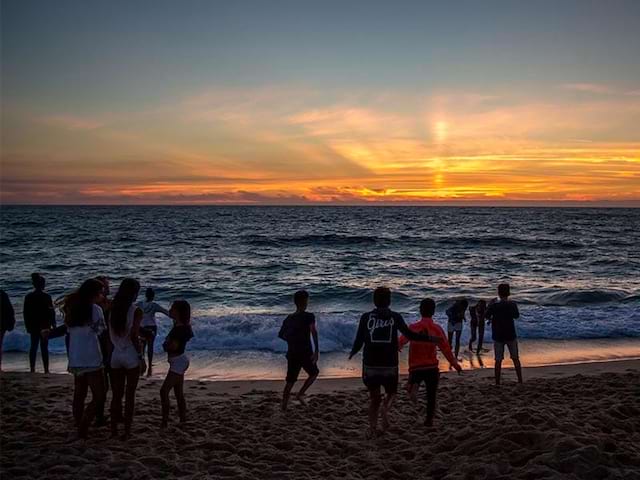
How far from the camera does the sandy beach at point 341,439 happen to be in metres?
5.27

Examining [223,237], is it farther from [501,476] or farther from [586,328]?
[501,476]

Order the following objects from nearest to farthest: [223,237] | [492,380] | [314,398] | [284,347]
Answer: [314,398] → [492,380] → [284,347] → [223,237]

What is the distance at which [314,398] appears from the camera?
8.85 metres

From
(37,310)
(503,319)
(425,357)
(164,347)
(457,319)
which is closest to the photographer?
(164,347)

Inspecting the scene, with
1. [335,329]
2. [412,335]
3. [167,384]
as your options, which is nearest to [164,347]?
[167,384]

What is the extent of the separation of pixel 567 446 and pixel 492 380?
504 cm

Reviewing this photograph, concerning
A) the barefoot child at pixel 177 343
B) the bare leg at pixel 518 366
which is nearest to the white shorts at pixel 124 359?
the barefoot child at pixel 177 343

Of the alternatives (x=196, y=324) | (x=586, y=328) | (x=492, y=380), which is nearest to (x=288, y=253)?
(x=196, y=324)

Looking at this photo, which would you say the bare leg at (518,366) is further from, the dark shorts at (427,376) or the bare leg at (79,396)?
the bare leg at (79,396)

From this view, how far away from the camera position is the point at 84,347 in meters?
5.80

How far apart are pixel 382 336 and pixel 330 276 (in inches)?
868

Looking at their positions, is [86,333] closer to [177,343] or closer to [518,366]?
[177,343]

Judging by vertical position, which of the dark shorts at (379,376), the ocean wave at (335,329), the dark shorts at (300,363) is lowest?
the ocean wave at (335,329)

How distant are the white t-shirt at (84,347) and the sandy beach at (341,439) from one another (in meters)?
0.91
